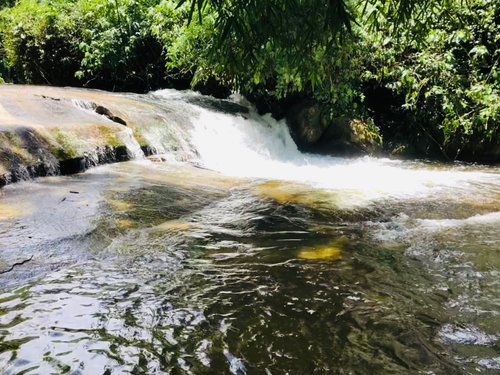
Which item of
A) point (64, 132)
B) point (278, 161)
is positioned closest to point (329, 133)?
point (278, 161)

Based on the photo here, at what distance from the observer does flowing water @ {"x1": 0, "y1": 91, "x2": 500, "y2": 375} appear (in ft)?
8.13

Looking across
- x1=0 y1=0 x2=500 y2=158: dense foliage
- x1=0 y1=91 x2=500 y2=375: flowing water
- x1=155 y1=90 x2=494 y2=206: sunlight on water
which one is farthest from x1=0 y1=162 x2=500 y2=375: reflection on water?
x1=0 y1=0 x2=500 y2=158: dense foliage

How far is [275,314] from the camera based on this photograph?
293 centimetres

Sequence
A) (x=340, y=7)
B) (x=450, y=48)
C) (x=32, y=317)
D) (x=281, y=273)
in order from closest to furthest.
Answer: (x=340, y=7), (x=32, y=317), (x=281, y=273), (x=450, y=48)

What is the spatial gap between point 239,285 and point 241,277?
144 millimetres

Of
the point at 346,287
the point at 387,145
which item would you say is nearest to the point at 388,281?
the point at 346,287

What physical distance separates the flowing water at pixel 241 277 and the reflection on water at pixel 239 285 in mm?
13

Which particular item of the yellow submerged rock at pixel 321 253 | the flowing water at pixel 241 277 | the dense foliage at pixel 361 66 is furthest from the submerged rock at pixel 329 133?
the yellow submerged rock at pixel 321 253

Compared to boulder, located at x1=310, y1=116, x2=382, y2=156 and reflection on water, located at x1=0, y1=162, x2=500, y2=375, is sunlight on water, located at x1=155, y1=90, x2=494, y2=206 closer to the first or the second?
boulder, located at x1=310, y1=116, x2=382, y2=156

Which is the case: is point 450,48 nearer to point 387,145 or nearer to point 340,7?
point 387,145

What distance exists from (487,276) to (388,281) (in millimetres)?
816

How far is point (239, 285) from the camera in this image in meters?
3.34

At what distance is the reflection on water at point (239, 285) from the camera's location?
2.46m

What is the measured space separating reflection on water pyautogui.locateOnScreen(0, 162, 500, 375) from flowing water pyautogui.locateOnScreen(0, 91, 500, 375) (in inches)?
0.5
